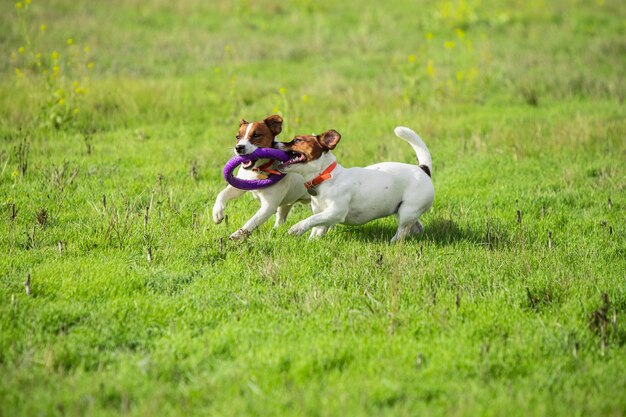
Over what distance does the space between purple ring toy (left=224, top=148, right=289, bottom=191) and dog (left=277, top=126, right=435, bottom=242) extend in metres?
0.12

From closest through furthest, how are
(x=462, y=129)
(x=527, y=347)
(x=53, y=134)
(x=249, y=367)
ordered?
(x=249, y=367), (x=527, y=347), (x=53, y=134), (x=462, y=129)

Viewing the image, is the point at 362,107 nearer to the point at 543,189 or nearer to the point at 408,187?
the point at 543,189

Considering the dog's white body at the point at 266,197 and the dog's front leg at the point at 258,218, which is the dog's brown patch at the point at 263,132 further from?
the dog's front leg at the point at 258,218

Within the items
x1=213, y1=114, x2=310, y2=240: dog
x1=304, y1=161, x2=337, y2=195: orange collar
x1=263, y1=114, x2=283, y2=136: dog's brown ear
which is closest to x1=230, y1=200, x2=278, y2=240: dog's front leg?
x1=213, y1=114, x2=310, y2=240: dog

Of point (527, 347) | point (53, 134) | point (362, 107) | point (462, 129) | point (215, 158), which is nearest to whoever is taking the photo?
point (527, 347)

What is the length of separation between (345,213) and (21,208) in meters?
3.29

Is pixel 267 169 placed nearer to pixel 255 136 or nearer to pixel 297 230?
pixel 255 136

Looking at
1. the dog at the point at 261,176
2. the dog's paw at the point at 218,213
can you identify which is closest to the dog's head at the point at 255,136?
the dog at the point at 261,176

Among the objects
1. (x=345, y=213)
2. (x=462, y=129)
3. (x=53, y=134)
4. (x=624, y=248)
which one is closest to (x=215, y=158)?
(x=53, y=134)

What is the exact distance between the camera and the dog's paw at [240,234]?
664 centimetres

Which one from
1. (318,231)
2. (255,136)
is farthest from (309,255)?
(255,136)

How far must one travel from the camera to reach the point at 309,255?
6.38 metres

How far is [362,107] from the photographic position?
41.1ft

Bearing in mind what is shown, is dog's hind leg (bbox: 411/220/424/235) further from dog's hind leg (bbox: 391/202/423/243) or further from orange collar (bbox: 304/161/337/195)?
orange collar (bbox: 304/161/337/195)
